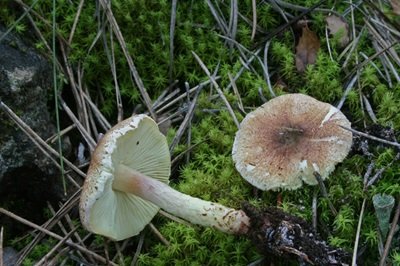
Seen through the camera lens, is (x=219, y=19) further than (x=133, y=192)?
Yes

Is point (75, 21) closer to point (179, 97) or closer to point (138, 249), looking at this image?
point (179, 97)

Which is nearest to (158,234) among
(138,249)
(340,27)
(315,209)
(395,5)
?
(138,249)

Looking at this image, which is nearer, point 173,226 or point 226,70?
point 173,226

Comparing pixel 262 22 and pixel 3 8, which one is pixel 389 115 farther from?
pixel 3 8

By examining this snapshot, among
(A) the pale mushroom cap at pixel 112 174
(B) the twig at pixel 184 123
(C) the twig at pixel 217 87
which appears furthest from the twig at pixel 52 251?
(C) the twig at pixel 217 87

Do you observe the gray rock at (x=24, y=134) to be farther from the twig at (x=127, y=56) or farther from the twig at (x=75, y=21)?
the twig at (x=127, y=56)

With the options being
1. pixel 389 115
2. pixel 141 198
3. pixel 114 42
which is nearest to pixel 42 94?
pixel 114 42
